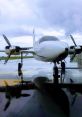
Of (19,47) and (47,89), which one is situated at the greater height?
(19,47)

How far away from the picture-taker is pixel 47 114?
12.0 meters

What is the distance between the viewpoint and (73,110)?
42.1 ft

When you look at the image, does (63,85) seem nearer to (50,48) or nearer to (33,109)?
(50,48)

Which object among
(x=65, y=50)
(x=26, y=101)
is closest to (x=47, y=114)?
(x=26, y=101)

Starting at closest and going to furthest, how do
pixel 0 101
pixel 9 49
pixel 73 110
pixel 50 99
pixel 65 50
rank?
pixel 73 110, pixel 0 101, pixel 50 99, pixel 65 50, pixel 9 49

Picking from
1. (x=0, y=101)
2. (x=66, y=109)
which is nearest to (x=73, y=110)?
(x=66, y=109)

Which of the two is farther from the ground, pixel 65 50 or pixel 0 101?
pixel 65 50

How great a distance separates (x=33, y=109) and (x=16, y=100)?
7.44 feet

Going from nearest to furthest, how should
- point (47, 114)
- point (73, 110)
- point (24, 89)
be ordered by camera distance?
point (47, 114) < point (73, 110) < point (24, 89)

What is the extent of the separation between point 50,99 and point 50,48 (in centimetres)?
471

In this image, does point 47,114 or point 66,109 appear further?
point 66,109

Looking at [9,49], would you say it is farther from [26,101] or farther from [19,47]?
[26,101]

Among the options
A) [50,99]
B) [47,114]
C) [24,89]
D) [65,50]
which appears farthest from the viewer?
[65,50]

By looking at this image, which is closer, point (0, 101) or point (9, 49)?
point (0, 101)
